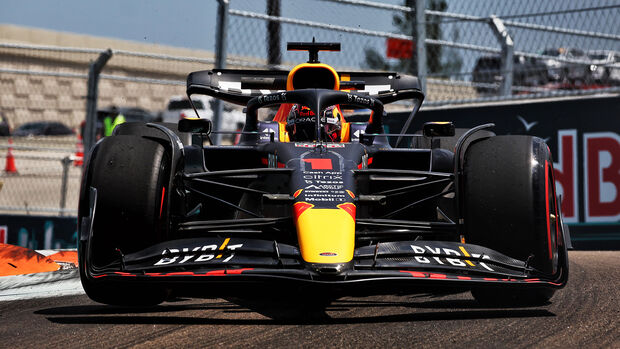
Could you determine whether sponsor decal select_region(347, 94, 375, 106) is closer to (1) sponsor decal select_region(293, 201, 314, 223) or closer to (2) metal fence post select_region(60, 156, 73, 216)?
(1) sponsor decal select_region(293, 201, 314, 223)

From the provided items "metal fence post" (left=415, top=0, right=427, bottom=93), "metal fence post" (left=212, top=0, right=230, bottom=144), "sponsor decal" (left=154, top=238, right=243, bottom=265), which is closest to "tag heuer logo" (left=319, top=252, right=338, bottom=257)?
"sponsor decal" (left=154, top=238, right=243, bottom=265)

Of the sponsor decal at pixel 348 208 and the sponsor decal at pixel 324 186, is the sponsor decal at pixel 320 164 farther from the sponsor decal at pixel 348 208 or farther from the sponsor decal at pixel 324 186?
the sponsor decal at pixel 348 208

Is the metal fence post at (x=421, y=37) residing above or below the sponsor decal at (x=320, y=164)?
above

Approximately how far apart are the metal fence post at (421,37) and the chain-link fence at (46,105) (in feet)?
7.90

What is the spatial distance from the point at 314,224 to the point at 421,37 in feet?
18.9

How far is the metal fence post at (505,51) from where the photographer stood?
9492 mm

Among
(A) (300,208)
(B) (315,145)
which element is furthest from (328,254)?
(B) (315,145)

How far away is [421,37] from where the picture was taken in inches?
372

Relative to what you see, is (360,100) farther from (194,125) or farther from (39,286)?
(39,286)

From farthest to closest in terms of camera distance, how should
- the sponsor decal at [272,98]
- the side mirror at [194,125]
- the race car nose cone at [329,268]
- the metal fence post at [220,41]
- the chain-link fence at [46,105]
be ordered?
the chain-link fence at [46,105] → the metal fence post at [220,41] → the sponsor decal at [272,98] → the side mirror at [194,125] → the race car nose cone at [329,268]

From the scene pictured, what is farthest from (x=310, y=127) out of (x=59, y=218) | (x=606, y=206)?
(x=59, y=218)

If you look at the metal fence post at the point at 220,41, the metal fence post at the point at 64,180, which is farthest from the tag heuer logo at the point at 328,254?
the metal fence post at the point at 64,180

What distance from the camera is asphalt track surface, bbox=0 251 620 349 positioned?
11.3ft

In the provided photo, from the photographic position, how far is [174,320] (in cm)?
404
